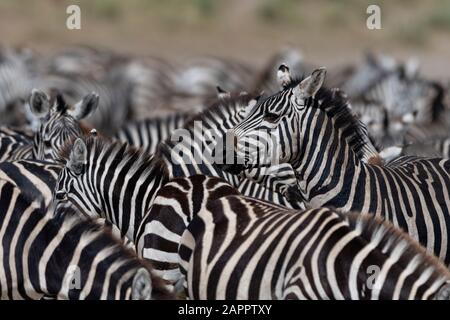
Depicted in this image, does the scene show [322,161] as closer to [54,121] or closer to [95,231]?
[95,231]

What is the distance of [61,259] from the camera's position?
5914 millimetres

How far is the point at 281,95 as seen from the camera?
721cm

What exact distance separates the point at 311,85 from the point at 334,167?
587 mm

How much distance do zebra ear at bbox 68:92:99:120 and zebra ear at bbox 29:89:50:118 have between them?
1.15 ft

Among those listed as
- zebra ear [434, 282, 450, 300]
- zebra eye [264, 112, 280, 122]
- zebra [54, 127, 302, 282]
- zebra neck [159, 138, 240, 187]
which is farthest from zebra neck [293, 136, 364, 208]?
zebra ear [434, 282, 450, 300]

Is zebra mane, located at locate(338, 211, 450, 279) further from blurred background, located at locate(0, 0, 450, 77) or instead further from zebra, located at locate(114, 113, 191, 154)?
blurred background, located at locate(0, 0, 450, 77)

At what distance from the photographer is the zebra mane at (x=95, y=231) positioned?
18.5ft

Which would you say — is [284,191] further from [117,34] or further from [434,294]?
[117,34]

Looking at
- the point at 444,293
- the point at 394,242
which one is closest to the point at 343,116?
the point at 394,242

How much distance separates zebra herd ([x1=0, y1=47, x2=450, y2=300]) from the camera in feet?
18.3

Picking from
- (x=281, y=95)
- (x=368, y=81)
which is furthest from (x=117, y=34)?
(x=281, y=95)

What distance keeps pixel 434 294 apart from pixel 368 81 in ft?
41.4

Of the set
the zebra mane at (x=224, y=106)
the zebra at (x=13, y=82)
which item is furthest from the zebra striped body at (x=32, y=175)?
the zebra at (x=13, y=82)
